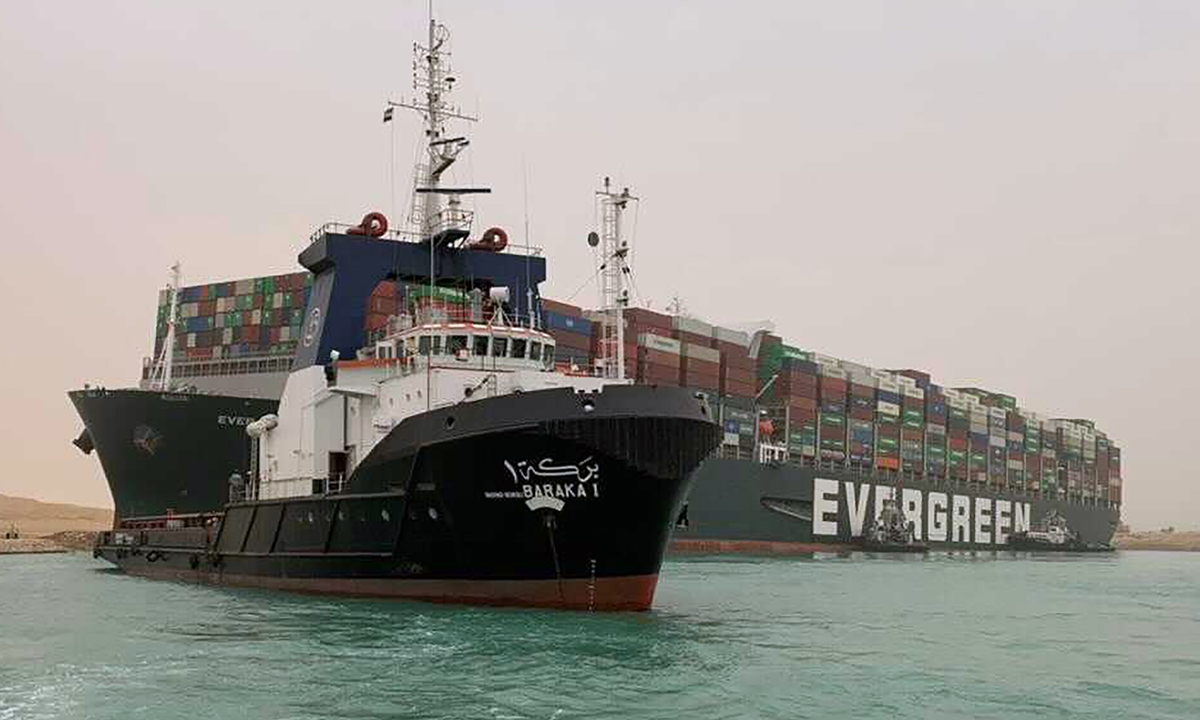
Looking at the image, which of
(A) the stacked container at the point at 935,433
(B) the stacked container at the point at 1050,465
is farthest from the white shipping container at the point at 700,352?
(B) the stacked container at the point at 1050,465

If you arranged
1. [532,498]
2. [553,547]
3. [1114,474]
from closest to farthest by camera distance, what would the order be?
[532,498] → [553,547] → [1114,474]

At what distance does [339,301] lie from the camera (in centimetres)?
2723

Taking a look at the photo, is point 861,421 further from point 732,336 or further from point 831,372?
point 732,336

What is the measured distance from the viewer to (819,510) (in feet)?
220

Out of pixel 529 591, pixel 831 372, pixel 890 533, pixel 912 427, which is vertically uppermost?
pixel 831 372

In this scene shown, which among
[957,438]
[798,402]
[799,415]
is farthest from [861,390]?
[957,438]

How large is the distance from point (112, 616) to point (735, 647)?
12340 mm

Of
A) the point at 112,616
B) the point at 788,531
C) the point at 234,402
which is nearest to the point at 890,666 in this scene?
the point at 112,616

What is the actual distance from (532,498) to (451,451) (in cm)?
169

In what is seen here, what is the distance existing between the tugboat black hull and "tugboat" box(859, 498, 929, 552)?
51801mm

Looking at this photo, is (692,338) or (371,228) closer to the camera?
(371,228)

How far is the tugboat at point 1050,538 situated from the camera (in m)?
87.3

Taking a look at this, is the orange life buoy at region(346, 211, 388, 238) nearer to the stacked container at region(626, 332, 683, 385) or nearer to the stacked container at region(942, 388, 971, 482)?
the stacked container at region(626, 332, 683, 385)

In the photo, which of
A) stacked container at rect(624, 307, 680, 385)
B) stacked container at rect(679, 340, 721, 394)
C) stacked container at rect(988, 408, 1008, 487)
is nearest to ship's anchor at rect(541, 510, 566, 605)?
stacked container at rect(624, 307, 680, 385)
